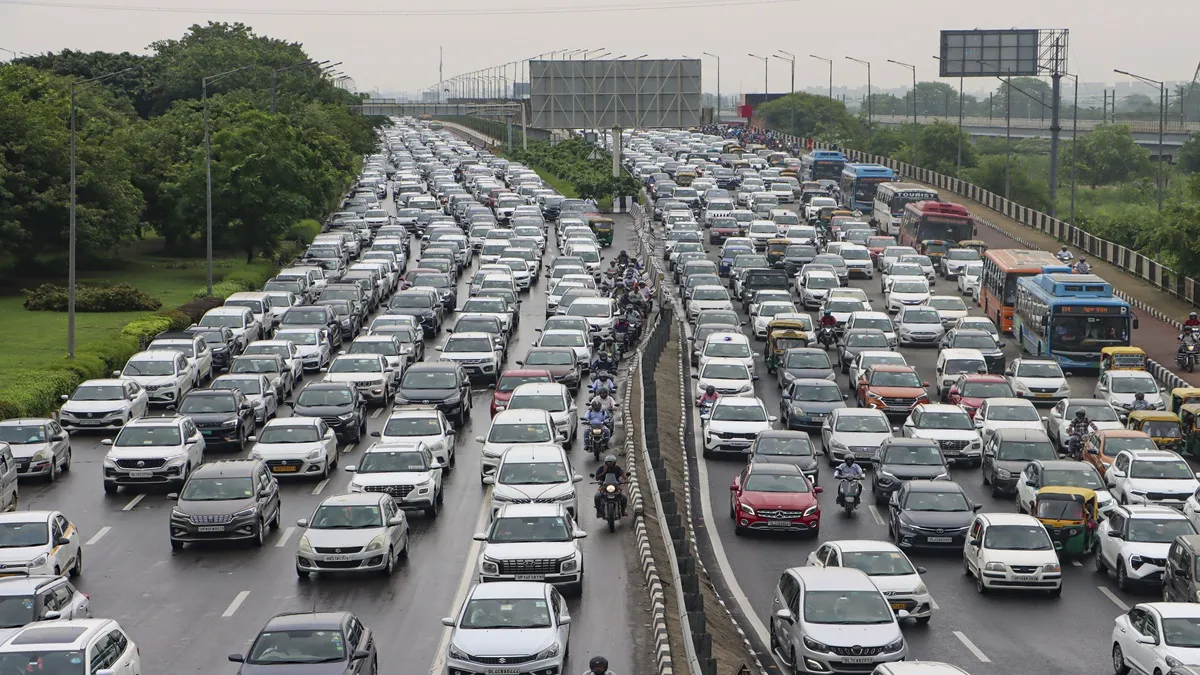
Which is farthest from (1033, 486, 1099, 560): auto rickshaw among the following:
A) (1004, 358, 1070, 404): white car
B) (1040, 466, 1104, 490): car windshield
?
(1004, 358, 1070, 404): white car

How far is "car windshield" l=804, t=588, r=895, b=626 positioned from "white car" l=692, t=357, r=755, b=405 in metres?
20.4

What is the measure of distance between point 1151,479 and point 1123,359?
14.2 meters

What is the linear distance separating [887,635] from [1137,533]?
8.07m

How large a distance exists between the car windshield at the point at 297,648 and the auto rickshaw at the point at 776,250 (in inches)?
2193

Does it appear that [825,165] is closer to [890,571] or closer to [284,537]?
[284,537]

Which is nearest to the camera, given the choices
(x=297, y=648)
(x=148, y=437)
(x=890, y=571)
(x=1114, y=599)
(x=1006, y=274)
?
(x=297, y=648)

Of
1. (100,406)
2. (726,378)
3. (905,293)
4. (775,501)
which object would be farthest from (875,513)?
(905,293)

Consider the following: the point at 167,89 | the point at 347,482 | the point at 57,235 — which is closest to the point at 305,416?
the point at 347,482

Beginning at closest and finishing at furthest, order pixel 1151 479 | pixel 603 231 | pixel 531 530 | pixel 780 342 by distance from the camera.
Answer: pixel 531 530
pixel 1151 479
pixel 780 342
pixel 603 231

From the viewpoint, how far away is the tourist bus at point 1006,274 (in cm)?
5666

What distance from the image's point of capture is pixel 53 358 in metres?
47.9

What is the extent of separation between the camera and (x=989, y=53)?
108m

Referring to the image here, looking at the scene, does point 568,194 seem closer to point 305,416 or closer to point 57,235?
point 57,235

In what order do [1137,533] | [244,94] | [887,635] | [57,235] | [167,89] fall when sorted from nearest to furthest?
[887,635]
[1137,533]
[57,235]
[244,94]
[167,89]
